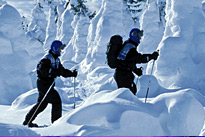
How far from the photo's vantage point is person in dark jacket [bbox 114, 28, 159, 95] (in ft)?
15.3

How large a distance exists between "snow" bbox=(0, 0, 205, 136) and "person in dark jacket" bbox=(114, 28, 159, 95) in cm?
80

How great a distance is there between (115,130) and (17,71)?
10855 millimetres

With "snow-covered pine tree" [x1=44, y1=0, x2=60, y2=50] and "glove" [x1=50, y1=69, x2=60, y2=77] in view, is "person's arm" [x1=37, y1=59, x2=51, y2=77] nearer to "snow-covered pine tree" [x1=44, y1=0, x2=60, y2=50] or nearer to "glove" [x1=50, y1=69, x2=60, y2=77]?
"glove" [x1=50, y1=69, x2=60, y2=77]

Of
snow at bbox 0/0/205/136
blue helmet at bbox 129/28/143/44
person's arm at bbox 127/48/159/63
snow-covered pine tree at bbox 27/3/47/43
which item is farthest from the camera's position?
snow-covered pine tree at bbox 27/3/47/43

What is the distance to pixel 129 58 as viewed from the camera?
471 centimetres

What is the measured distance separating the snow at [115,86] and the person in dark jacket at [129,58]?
2.63ft

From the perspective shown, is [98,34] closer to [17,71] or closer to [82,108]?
[17,71]

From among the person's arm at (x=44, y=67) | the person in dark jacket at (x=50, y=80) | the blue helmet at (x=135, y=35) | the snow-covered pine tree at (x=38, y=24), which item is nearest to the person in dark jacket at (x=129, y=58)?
the blue helmet at (x=135, y=35)

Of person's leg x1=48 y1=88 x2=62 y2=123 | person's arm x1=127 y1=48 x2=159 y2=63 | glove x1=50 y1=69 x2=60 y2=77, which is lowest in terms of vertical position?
person's leg x1=48 y1=88 x2=62 y2=123

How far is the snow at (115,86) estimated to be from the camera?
345 cm

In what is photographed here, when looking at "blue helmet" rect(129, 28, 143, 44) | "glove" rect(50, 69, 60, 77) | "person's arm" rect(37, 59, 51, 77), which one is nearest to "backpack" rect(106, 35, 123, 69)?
"blue helmet" rect(129, 28, 143, 44)

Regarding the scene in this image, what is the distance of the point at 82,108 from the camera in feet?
11.8

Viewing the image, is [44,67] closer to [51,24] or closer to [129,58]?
[129,58]

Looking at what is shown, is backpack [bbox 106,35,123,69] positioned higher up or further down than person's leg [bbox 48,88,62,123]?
higher up
